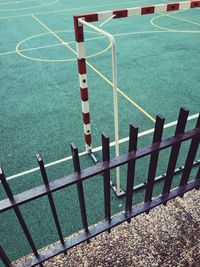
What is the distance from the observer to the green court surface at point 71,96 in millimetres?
3082

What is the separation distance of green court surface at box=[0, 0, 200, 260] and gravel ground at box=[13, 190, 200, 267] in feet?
2.22

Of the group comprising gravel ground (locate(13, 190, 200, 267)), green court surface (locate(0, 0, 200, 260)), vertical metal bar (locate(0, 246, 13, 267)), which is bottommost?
green court surface (locate(0, 0, 200, 260))

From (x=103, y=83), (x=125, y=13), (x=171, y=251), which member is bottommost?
(x=103, y=83)

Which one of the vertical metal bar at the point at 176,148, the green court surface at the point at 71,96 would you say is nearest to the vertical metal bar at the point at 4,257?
the green court surface at the point at 71,96

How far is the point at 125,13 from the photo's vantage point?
8.88 ft

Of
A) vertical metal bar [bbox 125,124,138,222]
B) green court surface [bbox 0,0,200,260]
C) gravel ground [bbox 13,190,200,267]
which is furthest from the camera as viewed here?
green court surface [bbox 0,0,200,260]

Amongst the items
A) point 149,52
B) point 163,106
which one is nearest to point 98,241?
point 163,106

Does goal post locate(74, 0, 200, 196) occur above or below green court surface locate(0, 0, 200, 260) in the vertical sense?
above

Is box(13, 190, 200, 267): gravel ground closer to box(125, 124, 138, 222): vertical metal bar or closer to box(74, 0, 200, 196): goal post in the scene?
box(125, 124, 138, 222): vertical metal bar

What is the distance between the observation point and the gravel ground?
2.05 metres

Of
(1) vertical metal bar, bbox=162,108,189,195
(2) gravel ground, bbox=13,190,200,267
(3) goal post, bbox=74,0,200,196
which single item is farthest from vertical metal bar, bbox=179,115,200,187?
(3) goal post, bbox=74,0,200,196

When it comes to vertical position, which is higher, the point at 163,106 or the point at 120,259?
the point at 120,259

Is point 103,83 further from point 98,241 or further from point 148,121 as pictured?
point 98,241

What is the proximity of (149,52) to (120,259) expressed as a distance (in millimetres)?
6855
